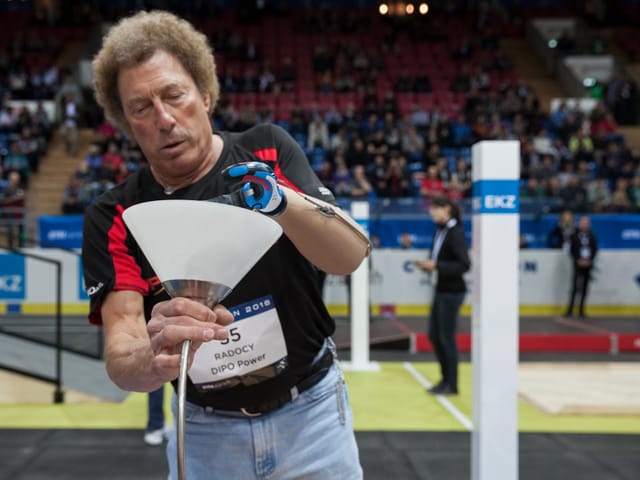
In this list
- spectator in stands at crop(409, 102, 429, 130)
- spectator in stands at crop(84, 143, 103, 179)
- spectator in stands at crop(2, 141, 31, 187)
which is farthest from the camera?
spectator in stands at crop(409, 102, 429, 130)

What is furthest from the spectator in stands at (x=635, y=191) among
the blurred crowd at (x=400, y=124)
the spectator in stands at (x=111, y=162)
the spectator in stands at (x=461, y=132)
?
the spectator in stands at (x=111, y=162)

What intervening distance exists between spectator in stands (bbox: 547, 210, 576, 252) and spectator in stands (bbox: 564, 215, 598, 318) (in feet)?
1.34

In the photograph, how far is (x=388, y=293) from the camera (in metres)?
12.8

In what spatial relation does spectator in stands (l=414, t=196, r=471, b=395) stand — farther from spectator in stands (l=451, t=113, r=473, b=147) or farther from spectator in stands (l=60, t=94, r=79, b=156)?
spectator in stands (l=60, t=94, r=79, b=156)

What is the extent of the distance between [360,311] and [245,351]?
6.60m

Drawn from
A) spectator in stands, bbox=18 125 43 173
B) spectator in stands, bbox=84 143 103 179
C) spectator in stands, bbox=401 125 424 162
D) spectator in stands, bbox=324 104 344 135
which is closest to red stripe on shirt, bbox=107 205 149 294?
spectator in stands, bbox=84 143 103 179

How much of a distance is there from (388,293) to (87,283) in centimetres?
1128

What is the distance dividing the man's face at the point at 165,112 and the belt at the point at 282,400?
22.8 inches

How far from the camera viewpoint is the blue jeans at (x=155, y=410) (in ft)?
17.4

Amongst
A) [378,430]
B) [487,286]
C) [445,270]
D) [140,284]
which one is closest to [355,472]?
[140,284]

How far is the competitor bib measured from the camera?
5.59 ft

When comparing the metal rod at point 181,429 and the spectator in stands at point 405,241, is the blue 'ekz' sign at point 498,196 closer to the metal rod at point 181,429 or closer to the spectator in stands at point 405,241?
the metal rod at point 181,429

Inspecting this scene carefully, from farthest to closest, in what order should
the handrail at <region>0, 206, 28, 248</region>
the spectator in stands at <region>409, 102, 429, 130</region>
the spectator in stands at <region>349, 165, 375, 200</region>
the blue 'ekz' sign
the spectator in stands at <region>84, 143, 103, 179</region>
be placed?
the spectator in stands at <region>409, 102, 429, 130</region>, the spectator in stands at <region>84, 143, 103, 179</region>, the spectator in stands at <region>349, 165, 375, 200</region>, the handrail at <region>0, 206, 28, 248</region>, the blue 'ekz' sign

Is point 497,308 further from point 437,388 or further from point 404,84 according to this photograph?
point 404,84
